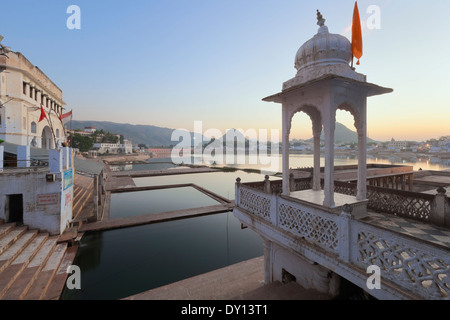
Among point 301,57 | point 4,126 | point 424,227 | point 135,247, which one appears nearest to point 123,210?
point 135,247

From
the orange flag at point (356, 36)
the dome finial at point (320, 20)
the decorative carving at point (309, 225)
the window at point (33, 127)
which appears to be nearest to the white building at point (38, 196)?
the decorative carving at point (309, 225)

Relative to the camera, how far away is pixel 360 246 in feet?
11.7

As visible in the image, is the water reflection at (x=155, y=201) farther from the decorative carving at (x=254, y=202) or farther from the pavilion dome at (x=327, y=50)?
the pavilion dome at (x=327, y=50)

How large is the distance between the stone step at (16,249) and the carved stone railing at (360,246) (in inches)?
365

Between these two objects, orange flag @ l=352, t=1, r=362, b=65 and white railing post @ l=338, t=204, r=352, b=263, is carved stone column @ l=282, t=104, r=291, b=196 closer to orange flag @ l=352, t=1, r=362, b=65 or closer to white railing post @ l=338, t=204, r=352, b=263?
orange flag @ l=352, t=1, r=362, b=65

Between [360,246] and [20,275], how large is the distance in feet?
35.2

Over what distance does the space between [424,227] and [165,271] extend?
10.1m

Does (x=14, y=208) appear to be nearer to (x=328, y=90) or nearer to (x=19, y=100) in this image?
(x=328, y=90)

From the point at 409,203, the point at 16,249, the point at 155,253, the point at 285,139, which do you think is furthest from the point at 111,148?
the point at 409,203

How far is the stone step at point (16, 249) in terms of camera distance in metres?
7.37

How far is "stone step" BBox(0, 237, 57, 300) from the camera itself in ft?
21.2

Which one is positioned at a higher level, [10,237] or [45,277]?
[10,237]

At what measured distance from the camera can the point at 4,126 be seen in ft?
67.3

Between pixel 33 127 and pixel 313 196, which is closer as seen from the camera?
pixel 313 196
